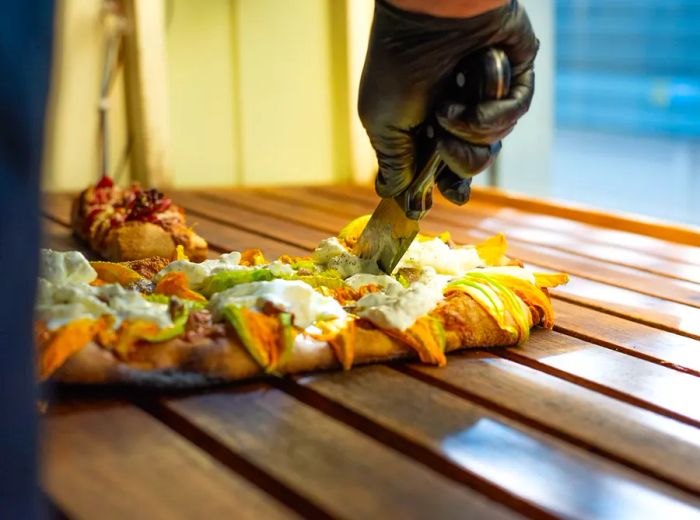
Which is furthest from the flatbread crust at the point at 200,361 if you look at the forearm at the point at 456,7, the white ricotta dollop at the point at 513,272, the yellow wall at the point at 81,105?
the yellow wall at the point at 81,105

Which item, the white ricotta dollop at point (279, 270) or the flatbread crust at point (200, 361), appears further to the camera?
the white ricotta dollop at point (279, 270)

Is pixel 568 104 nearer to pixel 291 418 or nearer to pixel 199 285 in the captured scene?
pixel 199 285

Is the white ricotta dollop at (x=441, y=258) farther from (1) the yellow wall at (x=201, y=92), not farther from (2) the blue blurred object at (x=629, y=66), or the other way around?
(2) the blue blurred object at (x=629, y=66)

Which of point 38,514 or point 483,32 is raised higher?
point 483,32

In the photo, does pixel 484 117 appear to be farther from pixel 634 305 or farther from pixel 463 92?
pixel 634 305

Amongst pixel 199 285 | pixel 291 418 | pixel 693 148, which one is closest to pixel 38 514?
pixel 291 418

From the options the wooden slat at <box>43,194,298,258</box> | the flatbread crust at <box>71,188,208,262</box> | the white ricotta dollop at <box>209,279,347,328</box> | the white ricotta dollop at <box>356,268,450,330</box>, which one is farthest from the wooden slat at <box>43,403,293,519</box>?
the wooden slat at <box>43,194,298,258</box>
